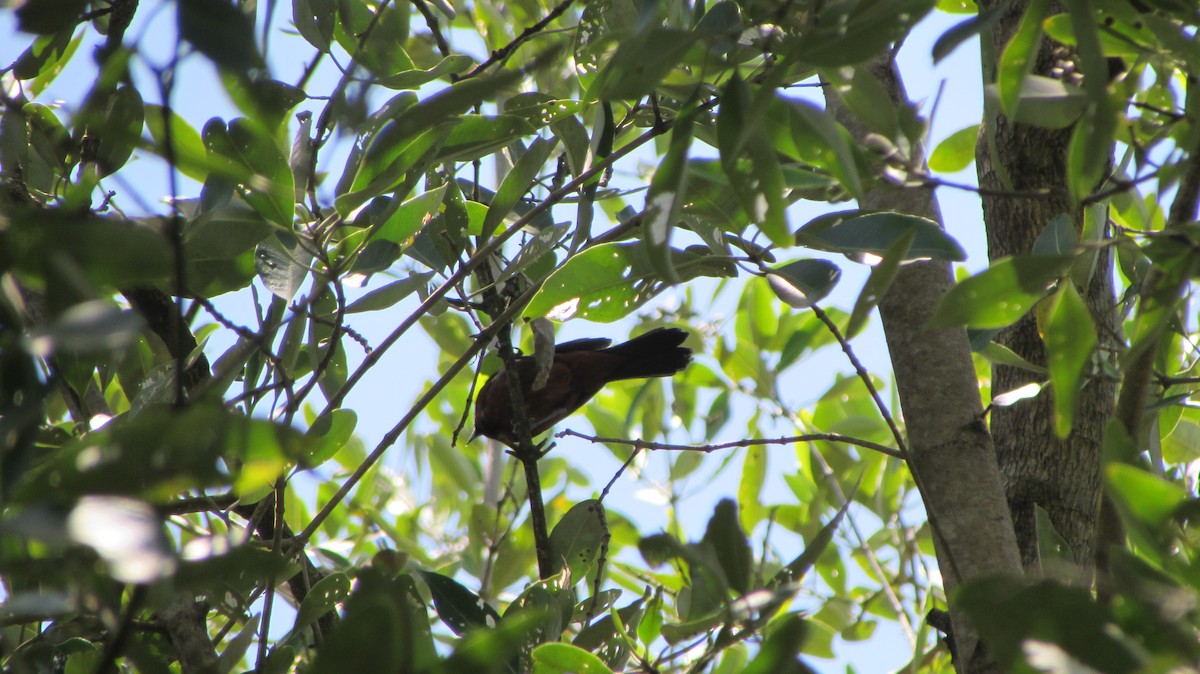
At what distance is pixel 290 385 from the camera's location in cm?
161

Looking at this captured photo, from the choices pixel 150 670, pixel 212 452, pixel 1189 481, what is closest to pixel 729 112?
Answer: pixel 212 452

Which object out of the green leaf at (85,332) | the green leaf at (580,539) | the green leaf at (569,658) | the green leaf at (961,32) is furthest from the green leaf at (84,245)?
the green leaf at (580,539)

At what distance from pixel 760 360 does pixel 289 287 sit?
7.35 ft

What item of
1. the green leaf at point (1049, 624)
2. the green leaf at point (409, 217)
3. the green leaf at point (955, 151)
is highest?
the green leaf at point (955, 151)

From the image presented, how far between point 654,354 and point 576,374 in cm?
49

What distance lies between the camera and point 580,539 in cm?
217

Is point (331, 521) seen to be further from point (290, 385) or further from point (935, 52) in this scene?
point (935, 52)

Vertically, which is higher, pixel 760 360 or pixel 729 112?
pixel 760 360

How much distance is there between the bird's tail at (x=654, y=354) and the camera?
4.27m

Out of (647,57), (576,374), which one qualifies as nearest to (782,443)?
(647,57)

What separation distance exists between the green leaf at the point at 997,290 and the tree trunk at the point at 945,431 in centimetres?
51

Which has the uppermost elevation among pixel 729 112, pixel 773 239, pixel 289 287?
pixel 289 287

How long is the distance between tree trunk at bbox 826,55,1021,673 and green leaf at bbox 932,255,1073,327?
51 centimetres

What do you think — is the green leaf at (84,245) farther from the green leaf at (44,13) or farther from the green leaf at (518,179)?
the green leaf at (518,179)
